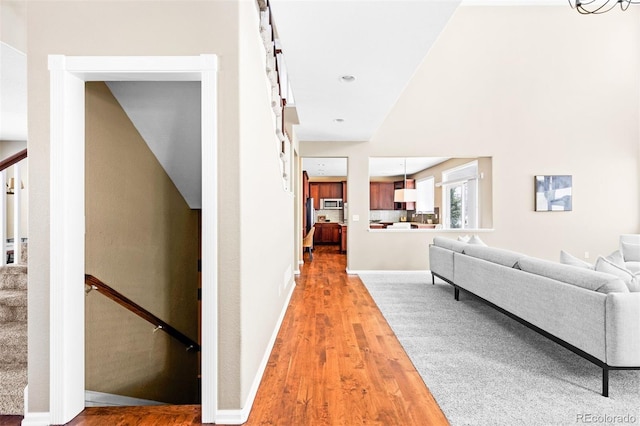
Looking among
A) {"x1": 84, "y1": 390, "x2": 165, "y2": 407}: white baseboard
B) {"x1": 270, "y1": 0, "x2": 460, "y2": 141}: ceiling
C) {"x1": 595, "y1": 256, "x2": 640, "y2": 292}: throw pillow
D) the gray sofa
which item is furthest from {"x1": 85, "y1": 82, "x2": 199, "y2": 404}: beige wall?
{"x1": 595, "y1": 256, "x2": 640, "y2": 292}: throw pillow

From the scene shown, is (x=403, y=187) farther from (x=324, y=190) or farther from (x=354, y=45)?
(x=354, y=45)

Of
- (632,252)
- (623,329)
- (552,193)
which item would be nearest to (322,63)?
(623,329)

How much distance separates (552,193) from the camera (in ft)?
20.1

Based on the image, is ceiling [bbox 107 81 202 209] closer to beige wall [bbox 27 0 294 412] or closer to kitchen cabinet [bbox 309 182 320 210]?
beige wall [bbox 27 0 294 412]

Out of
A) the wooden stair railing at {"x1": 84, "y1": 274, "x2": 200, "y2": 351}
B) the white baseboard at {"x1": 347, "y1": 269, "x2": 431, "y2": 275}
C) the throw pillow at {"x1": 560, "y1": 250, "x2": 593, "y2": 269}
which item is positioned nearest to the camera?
the wooden stair railing at {"x1": 84, "y1": 274, "x2": 200, "y2": 351}

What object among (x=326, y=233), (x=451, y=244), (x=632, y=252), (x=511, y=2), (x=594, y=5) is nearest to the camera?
(x=451, y=244)

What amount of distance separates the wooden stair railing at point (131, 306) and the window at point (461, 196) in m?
6.56

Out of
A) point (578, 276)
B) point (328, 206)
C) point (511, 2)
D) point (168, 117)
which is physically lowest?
point (578, 276)

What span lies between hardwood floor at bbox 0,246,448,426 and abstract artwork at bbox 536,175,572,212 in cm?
441

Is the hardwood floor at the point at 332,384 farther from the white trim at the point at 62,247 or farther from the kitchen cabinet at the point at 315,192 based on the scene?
the kitchen cabinet at the point at 315,192

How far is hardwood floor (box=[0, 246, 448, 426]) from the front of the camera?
189cm

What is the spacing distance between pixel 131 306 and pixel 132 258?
0.48 meters

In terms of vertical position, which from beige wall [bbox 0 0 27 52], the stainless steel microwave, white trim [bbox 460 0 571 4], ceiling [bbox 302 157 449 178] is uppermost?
white trim [bbox 460 0 571 4]

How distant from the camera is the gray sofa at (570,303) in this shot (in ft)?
6.66
